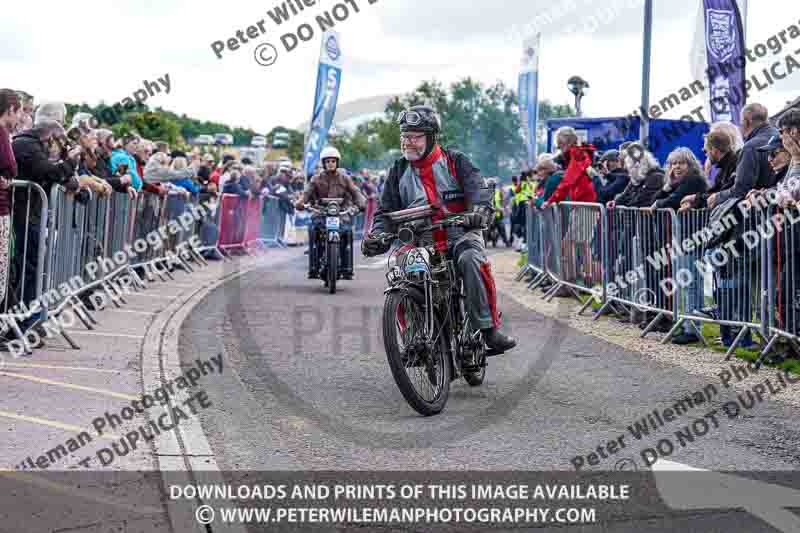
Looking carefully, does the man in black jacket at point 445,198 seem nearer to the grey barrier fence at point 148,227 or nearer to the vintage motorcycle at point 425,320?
the vintage motorcycle at point 425,320

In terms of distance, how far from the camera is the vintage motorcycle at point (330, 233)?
632 inches

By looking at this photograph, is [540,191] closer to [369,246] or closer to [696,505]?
[369,246]

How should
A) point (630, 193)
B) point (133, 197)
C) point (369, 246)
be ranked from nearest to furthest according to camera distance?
point (369, 246) → point (630, 193) → point (133, 197)

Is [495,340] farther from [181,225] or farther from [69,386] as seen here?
[181,225]

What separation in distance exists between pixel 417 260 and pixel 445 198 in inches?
29.5

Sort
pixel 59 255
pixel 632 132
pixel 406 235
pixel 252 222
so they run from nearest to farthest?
pixel 406 235
pixel 59 255
pixel 632 132
pixel 252 222

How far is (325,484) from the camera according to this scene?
17.7ft

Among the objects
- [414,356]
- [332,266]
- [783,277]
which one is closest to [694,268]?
[783,277]

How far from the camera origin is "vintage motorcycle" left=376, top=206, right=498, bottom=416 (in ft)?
23.1

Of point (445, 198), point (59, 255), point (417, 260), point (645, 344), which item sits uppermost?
point (445, 198)

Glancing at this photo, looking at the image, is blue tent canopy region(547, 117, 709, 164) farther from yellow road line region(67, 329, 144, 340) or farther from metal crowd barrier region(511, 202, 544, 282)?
yellow road line region(67, 329, 144, 340)

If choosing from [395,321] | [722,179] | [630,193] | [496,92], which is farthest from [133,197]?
[496,92]

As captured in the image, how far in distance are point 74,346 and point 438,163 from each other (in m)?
3.64

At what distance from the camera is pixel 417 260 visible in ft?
24.3
